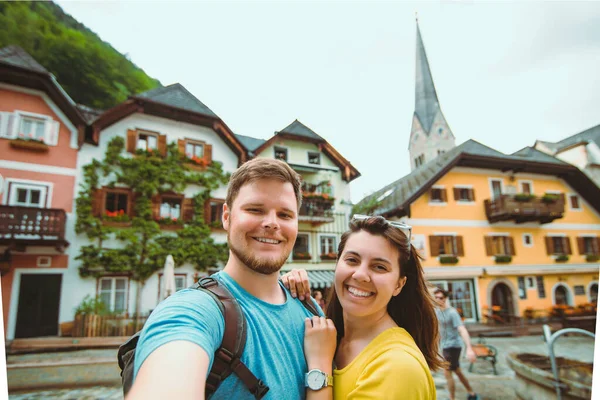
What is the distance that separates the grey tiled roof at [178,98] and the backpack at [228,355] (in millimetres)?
2491

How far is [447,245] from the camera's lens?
32.7 feet

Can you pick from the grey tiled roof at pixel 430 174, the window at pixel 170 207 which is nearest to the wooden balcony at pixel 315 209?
the grey tiled roof at pixel 430 174

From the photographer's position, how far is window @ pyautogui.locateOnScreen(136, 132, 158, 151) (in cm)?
614

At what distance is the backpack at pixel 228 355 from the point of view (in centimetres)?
63

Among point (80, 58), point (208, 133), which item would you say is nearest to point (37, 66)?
point (80, 58)

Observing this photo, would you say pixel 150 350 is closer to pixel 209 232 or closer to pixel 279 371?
pixel 279 371

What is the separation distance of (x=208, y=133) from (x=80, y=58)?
1.72 meters

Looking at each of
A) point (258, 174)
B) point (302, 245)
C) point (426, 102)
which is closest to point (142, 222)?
point (302, 245)

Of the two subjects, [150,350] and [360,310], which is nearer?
[150,350]

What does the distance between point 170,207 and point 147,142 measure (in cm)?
158

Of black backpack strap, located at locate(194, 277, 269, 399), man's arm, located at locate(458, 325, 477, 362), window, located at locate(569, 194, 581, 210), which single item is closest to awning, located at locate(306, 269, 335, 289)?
man's arm, located at locate(458, 325, 477, 362)

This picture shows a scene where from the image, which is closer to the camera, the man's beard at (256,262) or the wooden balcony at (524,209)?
the man's beard at (256,262)

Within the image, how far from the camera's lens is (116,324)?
575 centimetres

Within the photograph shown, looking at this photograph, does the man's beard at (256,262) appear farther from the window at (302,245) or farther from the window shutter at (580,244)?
the window shutter at (580,244)
